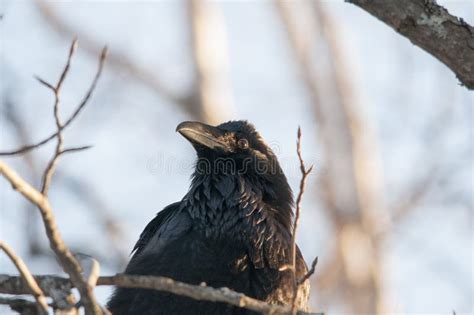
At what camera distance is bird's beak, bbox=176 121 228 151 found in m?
5.95

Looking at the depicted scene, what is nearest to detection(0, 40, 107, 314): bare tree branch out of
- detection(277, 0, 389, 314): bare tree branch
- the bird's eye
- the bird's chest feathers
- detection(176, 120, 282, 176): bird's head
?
the bird's chest feathers

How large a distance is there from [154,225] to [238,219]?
708 mm

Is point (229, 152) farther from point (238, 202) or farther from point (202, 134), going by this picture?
point (238, 202)

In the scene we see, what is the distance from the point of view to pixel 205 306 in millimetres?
5129

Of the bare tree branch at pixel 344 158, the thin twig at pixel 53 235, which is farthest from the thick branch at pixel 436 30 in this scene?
the bare tree branch at pixel 344 158

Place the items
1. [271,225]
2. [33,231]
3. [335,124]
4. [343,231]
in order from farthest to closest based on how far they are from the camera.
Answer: [335,124] < [343,231] < [33,231] < [271,225]

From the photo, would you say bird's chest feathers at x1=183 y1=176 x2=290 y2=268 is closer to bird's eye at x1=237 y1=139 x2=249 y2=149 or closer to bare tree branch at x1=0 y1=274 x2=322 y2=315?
bird's eye at x1=237 y1=139 x2=249 y2=149

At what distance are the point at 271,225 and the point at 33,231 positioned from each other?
4392 millimetres

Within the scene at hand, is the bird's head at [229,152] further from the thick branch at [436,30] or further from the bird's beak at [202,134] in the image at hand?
the thick branch at [436,30]

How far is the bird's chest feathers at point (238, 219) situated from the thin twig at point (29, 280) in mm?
2004

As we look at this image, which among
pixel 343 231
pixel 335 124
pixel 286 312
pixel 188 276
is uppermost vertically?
pixel 335 124

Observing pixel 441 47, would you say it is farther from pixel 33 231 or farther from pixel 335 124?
pixel 335 124

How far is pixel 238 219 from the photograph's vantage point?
5.64 m

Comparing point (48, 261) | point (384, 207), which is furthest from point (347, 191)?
point (48, 261)
